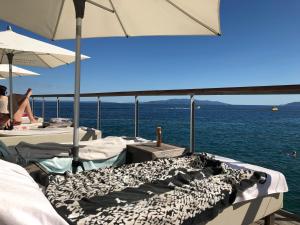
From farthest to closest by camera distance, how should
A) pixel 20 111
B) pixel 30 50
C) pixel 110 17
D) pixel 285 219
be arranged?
pixel 20 111
pixel 30 50
pixel 110 17
pixel 285 219

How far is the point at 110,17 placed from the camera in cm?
326

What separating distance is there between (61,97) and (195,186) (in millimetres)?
4765

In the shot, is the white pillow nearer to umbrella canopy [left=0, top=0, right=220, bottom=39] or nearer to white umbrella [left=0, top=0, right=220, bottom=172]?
white umbrella [left=0, top=0, right=220, bottom=172]

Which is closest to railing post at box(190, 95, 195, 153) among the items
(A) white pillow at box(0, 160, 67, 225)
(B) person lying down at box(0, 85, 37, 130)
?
(A) white pillow at box(0, 160, 67, 225)

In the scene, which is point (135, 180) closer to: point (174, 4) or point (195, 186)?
point (195, 186)

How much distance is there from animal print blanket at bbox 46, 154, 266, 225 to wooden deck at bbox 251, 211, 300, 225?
0.45m

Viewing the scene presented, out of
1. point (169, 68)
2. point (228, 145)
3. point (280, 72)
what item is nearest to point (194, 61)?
point (169, 68)

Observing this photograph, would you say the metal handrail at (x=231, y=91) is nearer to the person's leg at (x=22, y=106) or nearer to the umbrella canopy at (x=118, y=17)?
the umbrella canopy at (x=118, y=17)

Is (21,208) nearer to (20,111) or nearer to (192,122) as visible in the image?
(192,122)

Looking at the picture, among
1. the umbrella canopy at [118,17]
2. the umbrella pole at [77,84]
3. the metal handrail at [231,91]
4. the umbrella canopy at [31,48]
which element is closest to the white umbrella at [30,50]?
the umbrella canopy at [31,48]

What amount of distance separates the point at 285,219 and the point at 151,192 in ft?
3.89

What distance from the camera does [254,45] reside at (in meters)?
56.5

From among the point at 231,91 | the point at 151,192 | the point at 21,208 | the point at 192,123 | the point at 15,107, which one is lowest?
the point at 151,192

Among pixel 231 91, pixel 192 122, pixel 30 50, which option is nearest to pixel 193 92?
pixel 192 122
